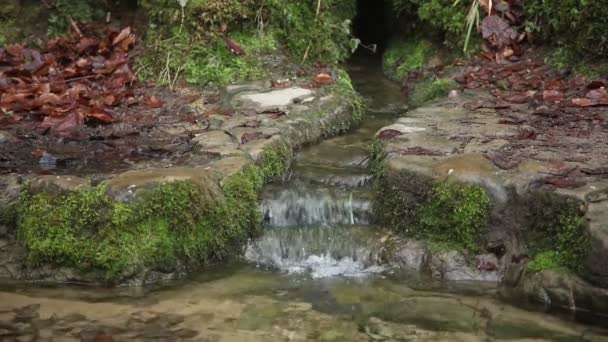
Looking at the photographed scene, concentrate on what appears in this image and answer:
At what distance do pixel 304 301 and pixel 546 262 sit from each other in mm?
1401

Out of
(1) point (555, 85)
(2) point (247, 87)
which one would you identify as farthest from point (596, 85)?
(2) point (247, 87)

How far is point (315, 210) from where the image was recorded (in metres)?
5.13

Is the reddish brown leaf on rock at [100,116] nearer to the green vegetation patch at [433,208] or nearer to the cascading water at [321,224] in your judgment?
the cascading water at [321,224]

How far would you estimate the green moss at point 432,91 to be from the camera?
7000 millimetres

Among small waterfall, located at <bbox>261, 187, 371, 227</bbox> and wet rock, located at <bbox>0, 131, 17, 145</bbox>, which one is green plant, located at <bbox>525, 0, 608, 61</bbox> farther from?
wet rock, located at <bbox>0, 131, 17, 145</bbox>

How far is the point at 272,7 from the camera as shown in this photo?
24.2ft

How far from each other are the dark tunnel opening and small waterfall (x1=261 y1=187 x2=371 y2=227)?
14.8 ft

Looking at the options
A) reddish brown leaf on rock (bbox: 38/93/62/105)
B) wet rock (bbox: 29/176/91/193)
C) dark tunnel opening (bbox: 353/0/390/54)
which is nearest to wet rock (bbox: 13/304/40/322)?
wet rock (bbox: 29/176/91/193)

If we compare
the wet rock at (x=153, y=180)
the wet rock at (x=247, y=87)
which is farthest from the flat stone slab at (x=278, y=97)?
the wet rock at (x=153, y=180)

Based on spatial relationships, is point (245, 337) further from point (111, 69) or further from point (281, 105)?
point (111, 69)

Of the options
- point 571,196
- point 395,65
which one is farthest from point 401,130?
point 395,65

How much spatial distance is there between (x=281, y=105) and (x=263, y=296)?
2296mm

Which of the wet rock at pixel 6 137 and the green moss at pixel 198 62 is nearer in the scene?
the wet rock at pixel 6 137

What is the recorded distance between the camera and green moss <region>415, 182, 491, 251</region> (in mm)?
4648
